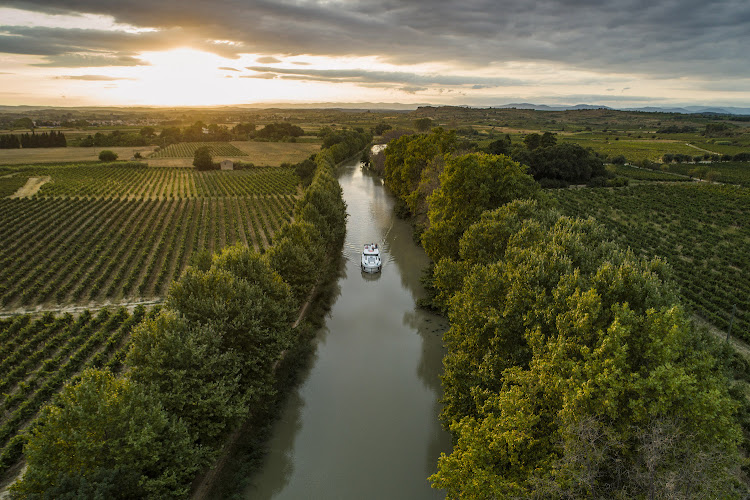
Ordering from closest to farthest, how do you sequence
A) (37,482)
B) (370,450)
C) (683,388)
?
(683,388) < (37,482) < (370,450)

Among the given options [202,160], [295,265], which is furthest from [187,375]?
[202,160]

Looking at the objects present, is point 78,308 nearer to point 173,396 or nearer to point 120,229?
point 173,396

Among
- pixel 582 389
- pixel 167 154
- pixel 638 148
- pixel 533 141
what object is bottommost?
pixel 582 389

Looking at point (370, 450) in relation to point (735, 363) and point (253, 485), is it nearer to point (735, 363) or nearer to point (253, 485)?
point (253, 485)

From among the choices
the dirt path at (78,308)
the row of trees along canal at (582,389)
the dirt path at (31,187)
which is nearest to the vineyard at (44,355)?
the dirt path at (78,308)

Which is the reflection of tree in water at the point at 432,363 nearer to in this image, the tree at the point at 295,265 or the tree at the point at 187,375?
the tree at the point at 295,265

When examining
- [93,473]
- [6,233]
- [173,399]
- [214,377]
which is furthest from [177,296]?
[6,233]
